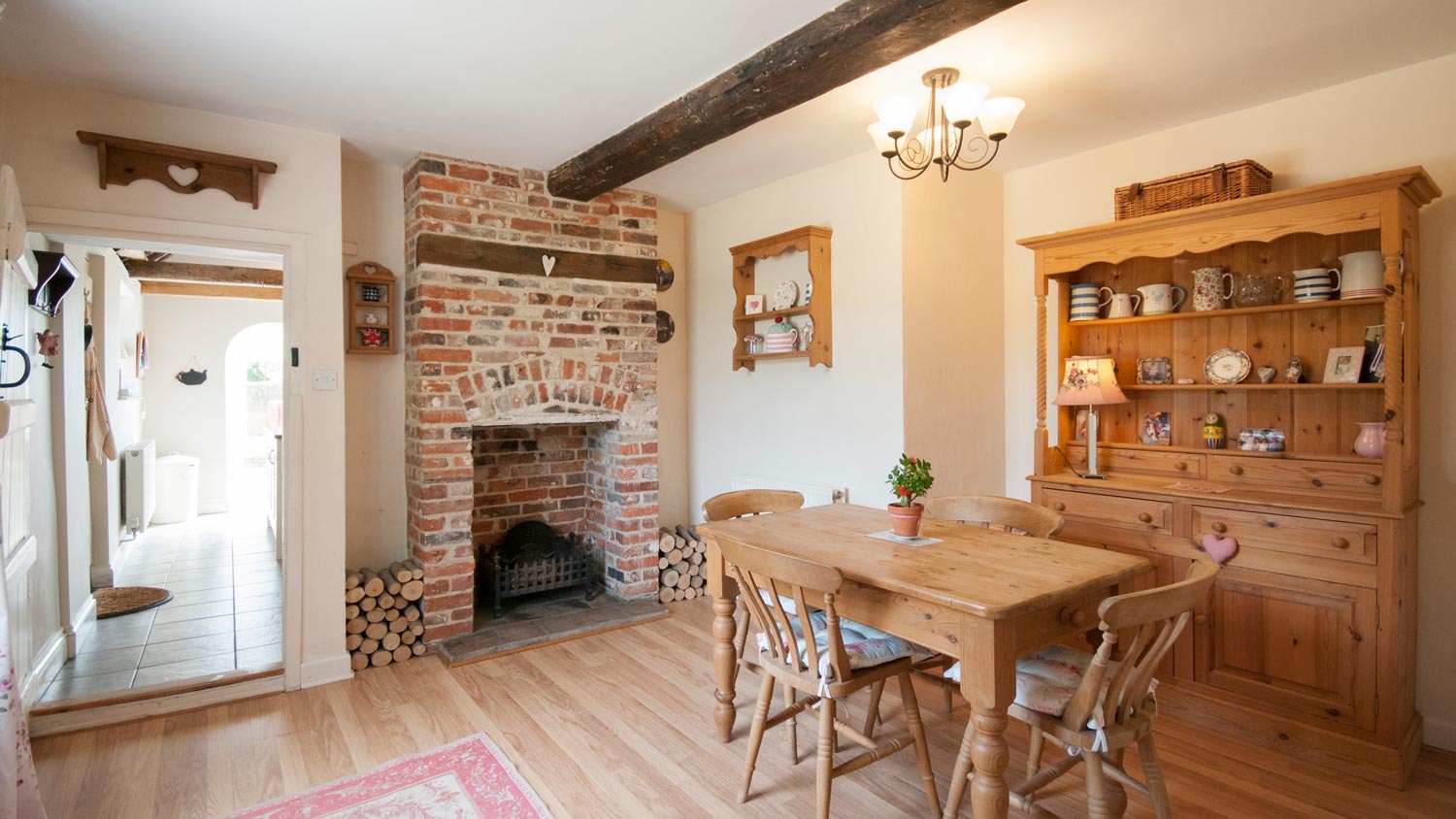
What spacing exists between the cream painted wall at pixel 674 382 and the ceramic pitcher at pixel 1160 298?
2718mm

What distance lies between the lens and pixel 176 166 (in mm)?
2977

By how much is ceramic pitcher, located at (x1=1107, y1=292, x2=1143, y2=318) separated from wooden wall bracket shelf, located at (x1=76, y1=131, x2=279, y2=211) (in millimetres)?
3822

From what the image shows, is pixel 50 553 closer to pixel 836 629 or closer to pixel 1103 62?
pixel 836 629

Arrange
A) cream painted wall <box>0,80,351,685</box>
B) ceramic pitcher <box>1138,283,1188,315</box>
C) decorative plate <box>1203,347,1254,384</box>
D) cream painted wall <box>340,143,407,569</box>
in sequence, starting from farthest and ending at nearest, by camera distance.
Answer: cream painted wall <box>340,143,407,569</box>
ceramic pitcher <box>1138,283,1188,315</box>
decorative plate <box>1203,347,1254,384</box>
cream painted wall <box>0,80,351,685</box>

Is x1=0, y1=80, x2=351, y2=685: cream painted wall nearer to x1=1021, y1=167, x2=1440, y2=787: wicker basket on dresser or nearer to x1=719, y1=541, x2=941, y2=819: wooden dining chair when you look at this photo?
x1=719, y1=541, x2=941, y2=819: wooden dining chair

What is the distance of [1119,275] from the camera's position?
348cm

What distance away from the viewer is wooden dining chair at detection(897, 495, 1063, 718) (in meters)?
2.61

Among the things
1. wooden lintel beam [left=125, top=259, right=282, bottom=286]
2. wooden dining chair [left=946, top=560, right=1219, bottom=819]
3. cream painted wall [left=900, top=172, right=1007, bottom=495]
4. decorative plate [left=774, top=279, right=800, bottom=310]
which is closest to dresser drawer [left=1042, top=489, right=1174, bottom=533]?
cream painted wall [left=900, top=172, right=1007, bottom=495]

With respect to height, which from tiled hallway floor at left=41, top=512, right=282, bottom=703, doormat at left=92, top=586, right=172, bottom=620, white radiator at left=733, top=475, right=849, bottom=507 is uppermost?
white radiator at left=733, top=475, right=849, bottom=507

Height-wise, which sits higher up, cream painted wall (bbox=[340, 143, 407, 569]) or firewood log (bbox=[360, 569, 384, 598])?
cream painted wall (bbox=[340, 143, 407, 569])

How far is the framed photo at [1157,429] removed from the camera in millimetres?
3367

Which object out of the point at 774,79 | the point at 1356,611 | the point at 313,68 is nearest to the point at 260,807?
the point at 313,68

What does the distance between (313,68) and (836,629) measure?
268 centimetres

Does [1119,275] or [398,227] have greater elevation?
[398,227]
